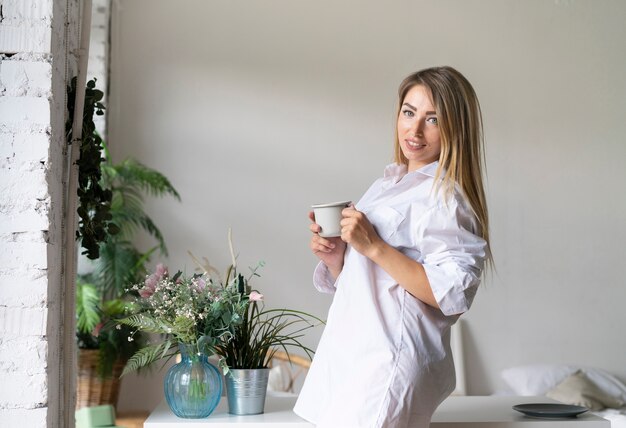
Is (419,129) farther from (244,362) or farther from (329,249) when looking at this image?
(244,362)

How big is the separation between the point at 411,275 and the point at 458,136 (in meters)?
0.32

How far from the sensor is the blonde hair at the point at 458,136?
1.68 m

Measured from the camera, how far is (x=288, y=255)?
473 centimetres

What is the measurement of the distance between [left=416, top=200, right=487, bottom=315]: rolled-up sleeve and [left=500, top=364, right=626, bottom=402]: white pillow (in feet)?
10.3

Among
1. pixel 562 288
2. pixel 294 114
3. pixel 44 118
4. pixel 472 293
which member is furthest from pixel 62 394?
pixel 562 288

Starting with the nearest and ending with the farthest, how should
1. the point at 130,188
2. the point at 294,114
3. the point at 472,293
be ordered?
the point at 472,293 → the point at 130,188 → the point at 294,114

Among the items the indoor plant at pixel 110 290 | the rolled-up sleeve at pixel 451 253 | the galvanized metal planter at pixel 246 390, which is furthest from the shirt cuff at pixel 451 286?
the indoor plant at pixel 110 290

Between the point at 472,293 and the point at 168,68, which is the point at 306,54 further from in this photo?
the point at 472,293

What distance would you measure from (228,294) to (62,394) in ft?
1.47

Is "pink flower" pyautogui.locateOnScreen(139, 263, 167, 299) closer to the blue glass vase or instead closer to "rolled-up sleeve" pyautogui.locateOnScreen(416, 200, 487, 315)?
the blue glass vase

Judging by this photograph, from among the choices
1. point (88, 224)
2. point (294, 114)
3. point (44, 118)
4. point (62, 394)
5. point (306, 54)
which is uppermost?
point (306, 54)

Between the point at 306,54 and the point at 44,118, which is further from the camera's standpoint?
the point at 306,54

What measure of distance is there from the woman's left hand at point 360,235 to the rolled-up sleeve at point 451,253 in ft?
0.31

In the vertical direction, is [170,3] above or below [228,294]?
above
